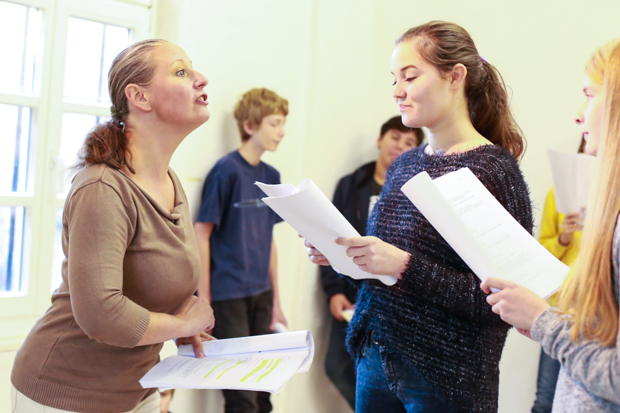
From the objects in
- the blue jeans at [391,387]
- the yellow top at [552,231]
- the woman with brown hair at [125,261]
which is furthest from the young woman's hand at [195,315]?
the yellow top at [552,231]

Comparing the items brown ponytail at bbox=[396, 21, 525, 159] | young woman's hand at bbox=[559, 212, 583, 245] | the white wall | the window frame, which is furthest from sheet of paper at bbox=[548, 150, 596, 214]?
the window frame

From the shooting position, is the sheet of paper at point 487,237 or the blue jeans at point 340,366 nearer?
the sheet of paper at point 487,237

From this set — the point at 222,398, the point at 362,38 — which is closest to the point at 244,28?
the point at 362,38

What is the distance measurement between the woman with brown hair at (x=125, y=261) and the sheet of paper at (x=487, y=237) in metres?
0.56

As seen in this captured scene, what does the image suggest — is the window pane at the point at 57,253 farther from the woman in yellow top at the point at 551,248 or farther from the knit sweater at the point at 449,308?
the woman in yellow top at the point at 551,248

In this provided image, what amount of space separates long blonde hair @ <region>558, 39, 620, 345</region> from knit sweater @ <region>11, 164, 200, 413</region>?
796 millimetres

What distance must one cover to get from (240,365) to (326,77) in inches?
83.5

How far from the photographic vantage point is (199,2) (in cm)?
241

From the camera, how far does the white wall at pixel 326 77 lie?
252cm

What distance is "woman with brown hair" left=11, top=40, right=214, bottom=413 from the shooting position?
1.08 metres

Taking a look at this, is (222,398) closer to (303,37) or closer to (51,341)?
(51,341)

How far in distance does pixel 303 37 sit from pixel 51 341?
2158mm

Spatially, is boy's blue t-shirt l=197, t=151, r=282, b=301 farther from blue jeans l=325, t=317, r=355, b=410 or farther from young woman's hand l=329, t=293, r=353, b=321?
blue jeans l=325, t=317, r=355, b=410

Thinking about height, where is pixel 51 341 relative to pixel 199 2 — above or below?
below
